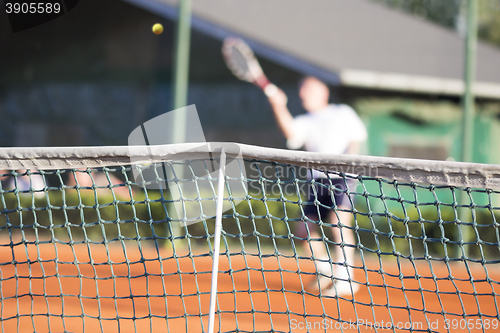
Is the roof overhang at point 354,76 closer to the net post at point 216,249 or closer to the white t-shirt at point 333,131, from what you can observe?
the white t-shirt at point 333,131

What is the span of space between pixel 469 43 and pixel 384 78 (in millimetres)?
1724

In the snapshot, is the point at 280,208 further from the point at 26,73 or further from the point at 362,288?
the point at 26,73

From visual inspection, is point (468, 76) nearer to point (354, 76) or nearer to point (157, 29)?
point (354, 76)

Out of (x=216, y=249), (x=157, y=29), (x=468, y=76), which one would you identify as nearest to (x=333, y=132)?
(x=216, y=249)

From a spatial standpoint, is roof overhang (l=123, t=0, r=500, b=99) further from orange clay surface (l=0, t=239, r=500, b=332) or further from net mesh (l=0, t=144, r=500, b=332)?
orange clay surface (l=0, t=239, r=500, b=332)

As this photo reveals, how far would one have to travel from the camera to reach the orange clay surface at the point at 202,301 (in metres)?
2.27

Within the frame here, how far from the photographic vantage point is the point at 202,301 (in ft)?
12.0

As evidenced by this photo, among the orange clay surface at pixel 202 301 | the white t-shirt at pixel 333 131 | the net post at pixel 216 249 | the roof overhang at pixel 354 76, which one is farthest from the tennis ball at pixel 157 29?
the net post at pixel 216 249

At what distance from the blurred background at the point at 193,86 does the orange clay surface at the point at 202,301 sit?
3.13 meters

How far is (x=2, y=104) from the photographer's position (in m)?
8.18

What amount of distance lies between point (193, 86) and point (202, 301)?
5.06 meters

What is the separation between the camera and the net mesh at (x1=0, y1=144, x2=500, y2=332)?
83.4 inches

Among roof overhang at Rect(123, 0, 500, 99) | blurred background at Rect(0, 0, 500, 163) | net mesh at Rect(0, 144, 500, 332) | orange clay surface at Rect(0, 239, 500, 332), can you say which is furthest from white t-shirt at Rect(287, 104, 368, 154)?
blurred background at Rect(0, 0, 500, 163)

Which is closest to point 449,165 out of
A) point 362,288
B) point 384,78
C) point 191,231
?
point 362,288
